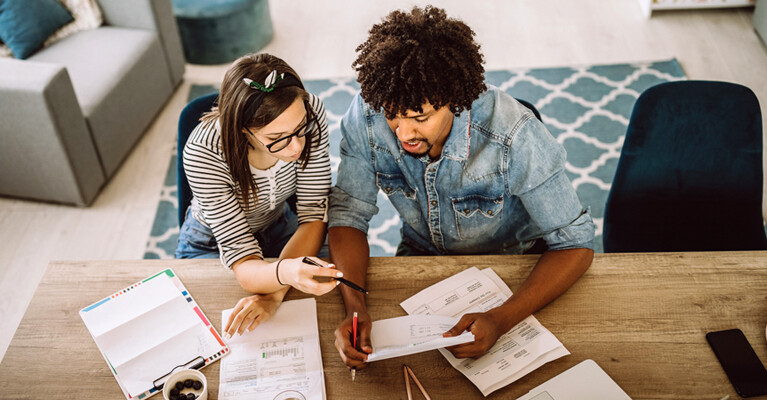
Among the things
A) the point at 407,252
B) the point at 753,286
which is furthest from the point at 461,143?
the point at 753,286

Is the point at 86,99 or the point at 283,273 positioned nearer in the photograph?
the point at 283,273

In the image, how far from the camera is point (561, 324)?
136cm

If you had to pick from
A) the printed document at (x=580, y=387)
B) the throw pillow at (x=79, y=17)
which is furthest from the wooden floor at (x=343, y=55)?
the printed document at (x=580, y=387)

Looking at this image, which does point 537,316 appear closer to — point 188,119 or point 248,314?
point 248,314

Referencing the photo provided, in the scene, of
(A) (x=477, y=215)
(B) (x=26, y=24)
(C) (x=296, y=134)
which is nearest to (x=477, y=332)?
(A) (x=477, y=215)

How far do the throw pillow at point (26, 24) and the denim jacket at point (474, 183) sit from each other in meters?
2.08

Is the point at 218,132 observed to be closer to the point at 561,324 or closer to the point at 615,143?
the point at 561,324

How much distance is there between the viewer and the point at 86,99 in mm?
2770

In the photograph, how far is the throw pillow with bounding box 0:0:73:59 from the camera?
2846 mm

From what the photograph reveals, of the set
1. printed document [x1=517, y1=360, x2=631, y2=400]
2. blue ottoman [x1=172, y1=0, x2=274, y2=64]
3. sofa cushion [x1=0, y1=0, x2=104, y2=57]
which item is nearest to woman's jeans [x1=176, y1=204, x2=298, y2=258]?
printed document [x1=517, y1=360, x2=631, y2=400]

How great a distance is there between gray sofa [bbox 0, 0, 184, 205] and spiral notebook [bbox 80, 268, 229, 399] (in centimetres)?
137

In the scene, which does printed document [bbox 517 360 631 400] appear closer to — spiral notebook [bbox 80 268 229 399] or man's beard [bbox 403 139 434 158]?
man's beard [bbox 403 139 434 158]

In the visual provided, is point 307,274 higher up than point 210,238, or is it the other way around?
point 307,274

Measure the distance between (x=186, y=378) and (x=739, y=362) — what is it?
43.6 inches
